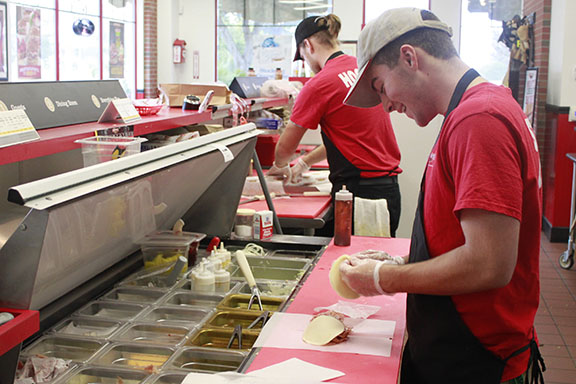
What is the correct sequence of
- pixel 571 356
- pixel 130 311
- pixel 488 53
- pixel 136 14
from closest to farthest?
1. pixel 130 311
2. pixel 571 356
3. pixel 488 53
4. pixel 136 14

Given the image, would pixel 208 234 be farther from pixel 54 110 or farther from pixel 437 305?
pixel 437 305

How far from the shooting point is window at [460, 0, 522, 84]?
11398 millimetres

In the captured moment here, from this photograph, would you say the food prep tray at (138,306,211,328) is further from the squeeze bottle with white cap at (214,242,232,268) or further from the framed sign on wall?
the framed sign on wall

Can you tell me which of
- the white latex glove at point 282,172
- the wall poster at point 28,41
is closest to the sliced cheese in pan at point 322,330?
the white latex glove at point 282,172

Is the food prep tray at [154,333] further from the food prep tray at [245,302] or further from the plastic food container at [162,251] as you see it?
the plastic food container at [162,251]

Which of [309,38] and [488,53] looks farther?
[488,53]

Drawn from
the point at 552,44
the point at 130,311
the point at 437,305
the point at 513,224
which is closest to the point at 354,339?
the point at 437,305

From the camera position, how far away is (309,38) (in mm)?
3941

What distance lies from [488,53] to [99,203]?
1086cm

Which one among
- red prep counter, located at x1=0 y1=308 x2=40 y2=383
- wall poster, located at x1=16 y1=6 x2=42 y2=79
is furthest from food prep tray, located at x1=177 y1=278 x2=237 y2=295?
wall poster, located at x1=16 y1=6 x2=42 y2=79

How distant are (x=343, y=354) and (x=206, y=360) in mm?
408

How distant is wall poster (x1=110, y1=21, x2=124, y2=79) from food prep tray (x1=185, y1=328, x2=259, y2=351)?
9981 millimetres

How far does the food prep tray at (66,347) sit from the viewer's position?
200 cm

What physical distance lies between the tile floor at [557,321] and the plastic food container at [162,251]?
2.48m
